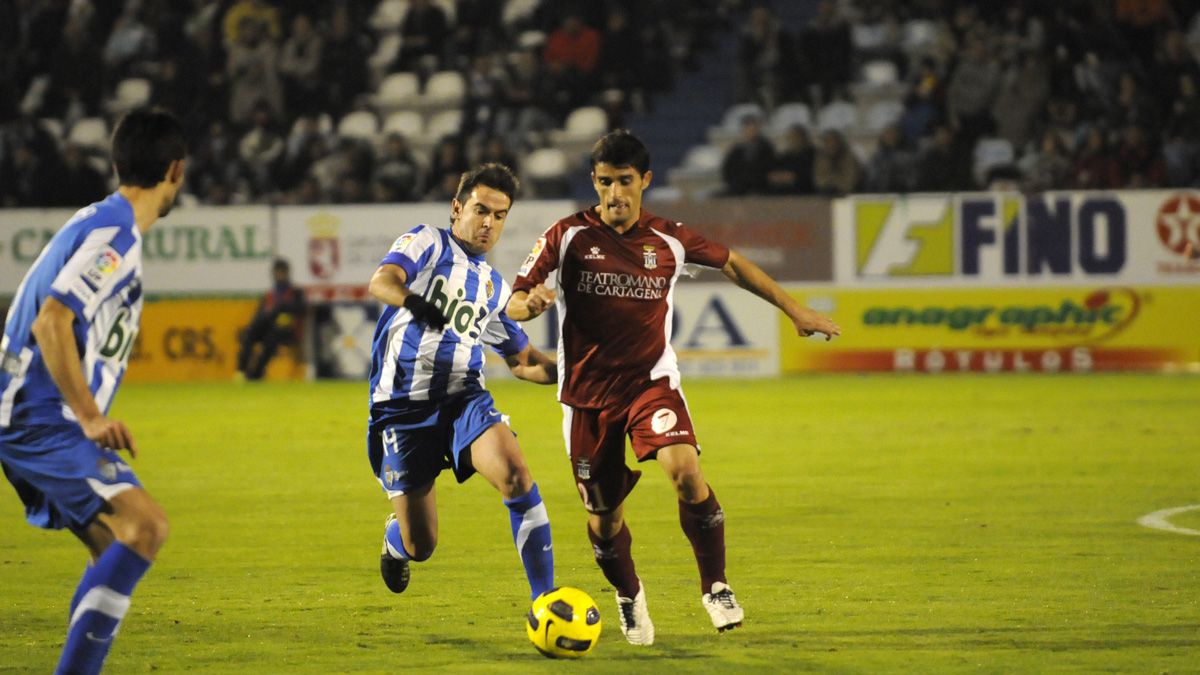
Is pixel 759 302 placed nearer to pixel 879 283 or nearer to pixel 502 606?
pixel 879 283

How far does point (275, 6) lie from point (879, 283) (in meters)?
11.2

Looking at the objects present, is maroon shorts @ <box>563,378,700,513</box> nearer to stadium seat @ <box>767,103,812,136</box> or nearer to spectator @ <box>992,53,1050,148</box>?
spectator @ <box>992,53,1050,148</box>

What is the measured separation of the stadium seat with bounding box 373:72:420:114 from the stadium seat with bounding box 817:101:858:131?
19.9 ft

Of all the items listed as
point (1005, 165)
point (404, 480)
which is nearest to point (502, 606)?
point (404, 480)

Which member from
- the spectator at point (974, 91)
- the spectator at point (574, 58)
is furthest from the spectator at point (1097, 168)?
the spectator at point (574, 58)

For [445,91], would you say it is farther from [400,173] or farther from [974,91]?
[974,91]

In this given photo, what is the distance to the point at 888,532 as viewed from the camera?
998 cm

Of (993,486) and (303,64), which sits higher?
(303,64)

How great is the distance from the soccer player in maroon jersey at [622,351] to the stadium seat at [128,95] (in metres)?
19.7

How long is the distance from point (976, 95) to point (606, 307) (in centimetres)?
1640

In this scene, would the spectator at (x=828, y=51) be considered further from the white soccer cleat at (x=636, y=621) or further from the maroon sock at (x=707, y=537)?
the white soccer cleat at (x=636, y=621)

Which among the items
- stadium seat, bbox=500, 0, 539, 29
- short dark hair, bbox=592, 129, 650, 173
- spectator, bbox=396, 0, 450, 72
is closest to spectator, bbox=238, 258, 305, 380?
spectator, bbox=396, 0, 450, 72

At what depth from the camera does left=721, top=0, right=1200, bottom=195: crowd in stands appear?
21484 millimetres

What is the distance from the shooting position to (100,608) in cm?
549
